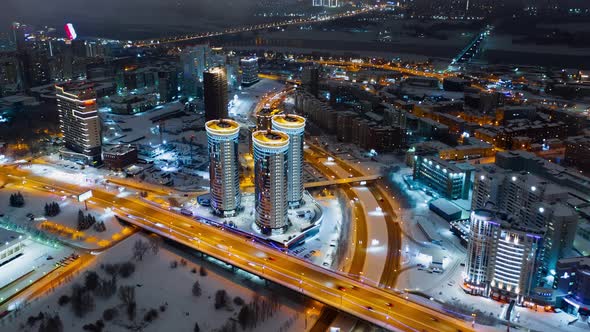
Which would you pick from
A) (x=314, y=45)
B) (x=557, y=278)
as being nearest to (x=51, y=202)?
(x=557, y=278)

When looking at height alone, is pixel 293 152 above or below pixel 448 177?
above

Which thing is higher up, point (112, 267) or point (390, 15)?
point (390, 15)

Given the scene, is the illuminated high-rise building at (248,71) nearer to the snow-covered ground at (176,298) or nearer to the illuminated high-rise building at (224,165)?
the illuminated high-rise building at (224,165)

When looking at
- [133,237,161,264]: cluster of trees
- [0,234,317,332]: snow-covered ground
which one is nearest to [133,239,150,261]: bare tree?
[133,237,161,264]: cluster of trees

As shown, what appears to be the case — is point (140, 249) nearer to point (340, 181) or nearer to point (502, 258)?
point (340, 181)

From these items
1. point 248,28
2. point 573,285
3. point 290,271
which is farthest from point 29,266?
point 248,28

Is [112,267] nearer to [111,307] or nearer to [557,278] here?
[111,307]

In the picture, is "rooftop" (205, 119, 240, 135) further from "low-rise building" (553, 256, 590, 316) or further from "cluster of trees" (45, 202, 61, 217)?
"low-rise building" (553, 256, 590, 316)
